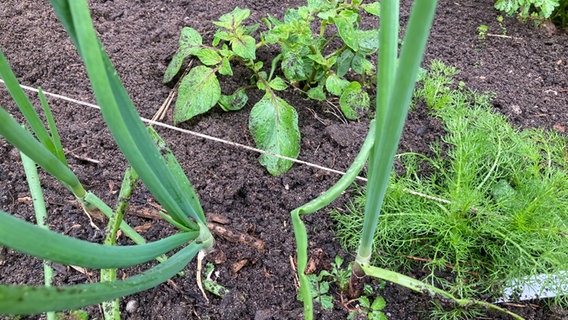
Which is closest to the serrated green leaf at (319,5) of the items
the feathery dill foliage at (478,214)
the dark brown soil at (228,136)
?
the dark brown soil at (228,136)

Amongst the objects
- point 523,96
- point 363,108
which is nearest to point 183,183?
point 363,108

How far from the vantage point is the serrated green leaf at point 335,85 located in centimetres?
127

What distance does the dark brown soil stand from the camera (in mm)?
1021

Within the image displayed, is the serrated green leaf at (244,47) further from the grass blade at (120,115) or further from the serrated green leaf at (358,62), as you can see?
the grass blade at (120,115)

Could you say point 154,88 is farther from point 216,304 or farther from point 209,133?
point 216,304

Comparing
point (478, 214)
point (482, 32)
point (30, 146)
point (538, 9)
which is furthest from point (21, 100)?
point (538, 9)

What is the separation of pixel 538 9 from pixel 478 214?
101 centimetres

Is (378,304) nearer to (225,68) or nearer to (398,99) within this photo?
(398,99)

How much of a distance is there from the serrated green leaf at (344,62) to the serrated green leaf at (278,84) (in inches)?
6.3

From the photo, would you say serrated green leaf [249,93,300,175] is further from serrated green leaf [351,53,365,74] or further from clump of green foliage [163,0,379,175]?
serrated green leaf [351,53,365,74]

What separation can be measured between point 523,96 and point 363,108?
53cm

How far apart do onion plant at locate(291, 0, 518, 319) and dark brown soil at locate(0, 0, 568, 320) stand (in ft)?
0.64

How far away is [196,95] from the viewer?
1250 mm

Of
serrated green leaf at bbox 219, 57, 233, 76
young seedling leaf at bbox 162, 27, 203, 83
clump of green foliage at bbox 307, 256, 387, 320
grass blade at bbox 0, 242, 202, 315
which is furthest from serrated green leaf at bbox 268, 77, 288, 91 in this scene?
grass blade at bbox 0, 242, 202, 315
